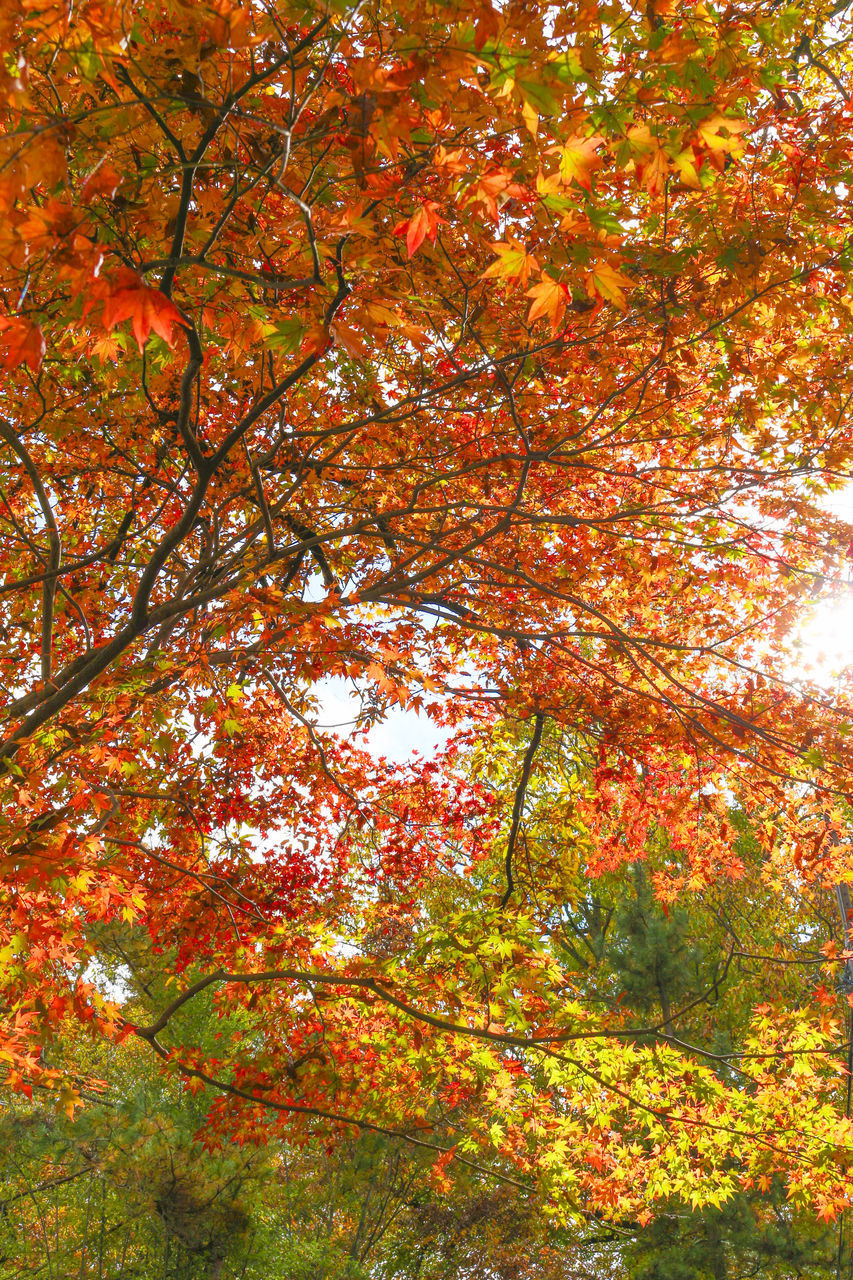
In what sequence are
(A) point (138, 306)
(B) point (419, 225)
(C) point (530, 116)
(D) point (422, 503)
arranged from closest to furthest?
(A) point (138, 306) → (C) point (530, 116) → (B) point (419, 225) → (D) point (422, 503)

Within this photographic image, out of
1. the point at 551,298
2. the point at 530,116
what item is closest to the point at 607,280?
the point at 551,298

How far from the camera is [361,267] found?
241 cm

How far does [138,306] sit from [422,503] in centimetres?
419

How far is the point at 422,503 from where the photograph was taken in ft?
18.8

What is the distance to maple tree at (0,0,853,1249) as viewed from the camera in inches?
87.9

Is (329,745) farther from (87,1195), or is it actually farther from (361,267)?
(87,1195)

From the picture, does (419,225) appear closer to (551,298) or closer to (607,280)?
(551,298)

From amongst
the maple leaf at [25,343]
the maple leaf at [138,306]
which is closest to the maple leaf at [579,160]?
the maple leaf at [138,306]

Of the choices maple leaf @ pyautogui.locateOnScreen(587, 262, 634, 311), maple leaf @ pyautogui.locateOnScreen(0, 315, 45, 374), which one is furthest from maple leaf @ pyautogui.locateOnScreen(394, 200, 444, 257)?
maple leaf @ pyautogui.locateOnScreen(0, 315, 45, 374)

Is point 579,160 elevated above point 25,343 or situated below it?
above

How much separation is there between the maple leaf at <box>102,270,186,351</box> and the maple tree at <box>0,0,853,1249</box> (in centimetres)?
1

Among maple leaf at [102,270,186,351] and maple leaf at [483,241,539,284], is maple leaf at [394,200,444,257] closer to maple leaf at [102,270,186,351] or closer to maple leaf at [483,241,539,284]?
maple leaf at [483,241,539,284]

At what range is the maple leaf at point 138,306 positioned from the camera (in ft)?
5.20

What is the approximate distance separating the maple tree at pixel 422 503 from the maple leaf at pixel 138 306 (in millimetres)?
11
